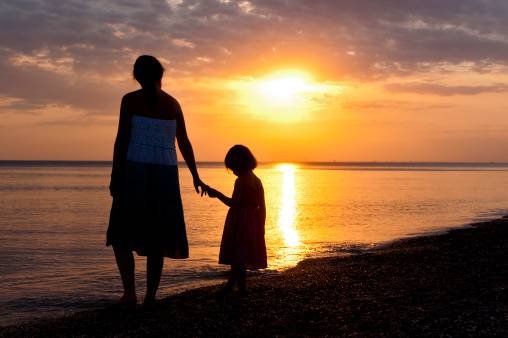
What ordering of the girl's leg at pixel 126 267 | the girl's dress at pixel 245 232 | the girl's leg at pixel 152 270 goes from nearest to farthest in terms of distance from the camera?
the girl's leg at pixel 126 267 < the girl's leg at pixel 152 270 < the girl's dress at pixel 245 232

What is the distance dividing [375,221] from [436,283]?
1423 cm

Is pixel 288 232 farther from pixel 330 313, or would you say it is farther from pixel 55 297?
pixel 330 313

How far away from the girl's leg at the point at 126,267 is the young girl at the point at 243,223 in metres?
1.60

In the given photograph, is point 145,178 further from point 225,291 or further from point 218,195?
point 225,291

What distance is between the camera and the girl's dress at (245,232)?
788 centimetres

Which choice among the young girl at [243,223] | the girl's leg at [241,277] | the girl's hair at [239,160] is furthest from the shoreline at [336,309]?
the girl's hair at [239,160]

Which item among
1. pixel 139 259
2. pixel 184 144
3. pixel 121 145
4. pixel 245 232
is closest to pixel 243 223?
pixel 245 232

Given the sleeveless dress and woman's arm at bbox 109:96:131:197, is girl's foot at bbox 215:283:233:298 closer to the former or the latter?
the sleeveless dress

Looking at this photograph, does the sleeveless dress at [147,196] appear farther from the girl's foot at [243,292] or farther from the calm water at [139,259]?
the calm water at [139,259]

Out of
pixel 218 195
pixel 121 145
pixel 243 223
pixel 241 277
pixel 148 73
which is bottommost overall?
pixel 241 277

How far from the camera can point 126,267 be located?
6.55 metres

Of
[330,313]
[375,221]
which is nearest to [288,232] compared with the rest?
[375,221]

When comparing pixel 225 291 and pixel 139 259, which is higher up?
pixel 225 291

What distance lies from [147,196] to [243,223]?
189 cm
